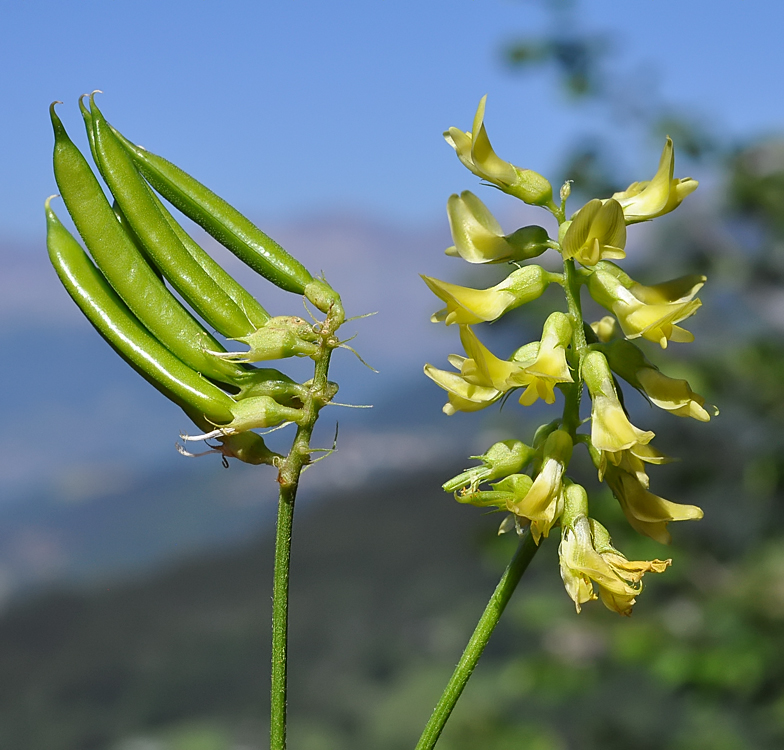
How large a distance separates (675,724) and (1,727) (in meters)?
5.01

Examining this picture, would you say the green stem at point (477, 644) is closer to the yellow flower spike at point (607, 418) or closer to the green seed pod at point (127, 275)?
the yellow flower spike at point (607, 418)

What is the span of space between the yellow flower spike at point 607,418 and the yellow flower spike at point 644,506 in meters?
0.06

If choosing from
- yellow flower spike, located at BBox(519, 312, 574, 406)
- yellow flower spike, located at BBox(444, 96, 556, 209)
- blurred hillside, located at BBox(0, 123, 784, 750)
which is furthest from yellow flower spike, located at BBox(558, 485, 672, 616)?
blurred hillside, located at BBox(0, 123, 784, 750)

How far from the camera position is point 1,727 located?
639cm

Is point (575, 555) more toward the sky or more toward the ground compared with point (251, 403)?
more toward the ground

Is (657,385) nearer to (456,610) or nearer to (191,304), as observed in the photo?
(191,304)

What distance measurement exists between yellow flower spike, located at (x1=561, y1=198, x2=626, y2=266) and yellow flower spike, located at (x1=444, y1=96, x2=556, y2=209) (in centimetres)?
11

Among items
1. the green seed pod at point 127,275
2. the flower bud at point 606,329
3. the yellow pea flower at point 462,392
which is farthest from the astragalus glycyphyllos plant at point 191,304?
the flower bud at point 606,329

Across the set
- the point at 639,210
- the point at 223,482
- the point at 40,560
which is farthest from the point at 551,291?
the point at 40,560

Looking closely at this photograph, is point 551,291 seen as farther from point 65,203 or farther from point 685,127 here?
point 65,203

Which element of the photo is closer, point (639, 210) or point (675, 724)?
point (639, 210)

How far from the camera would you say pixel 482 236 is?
0.94m

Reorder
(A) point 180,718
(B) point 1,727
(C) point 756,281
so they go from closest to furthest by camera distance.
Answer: (C) point 756,281 → (A) point 180,718 → (B) point 1,727

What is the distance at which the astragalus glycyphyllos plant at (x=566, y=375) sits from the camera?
0.86 m
